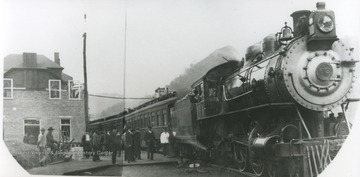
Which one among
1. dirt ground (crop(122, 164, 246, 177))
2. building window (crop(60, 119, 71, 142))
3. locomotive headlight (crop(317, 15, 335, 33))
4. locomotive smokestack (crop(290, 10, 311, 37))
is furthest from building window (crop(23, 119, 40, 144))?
locomotive headlight (crop(317, 15, 335, 33))

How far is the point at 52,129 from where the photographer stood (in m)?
6.68

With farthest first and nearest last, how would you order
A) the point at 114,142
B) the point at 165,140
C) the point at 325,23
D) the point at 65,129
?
the point at 165,140 < the point at 114,142 < the point at 65,129 < the point at 325,23

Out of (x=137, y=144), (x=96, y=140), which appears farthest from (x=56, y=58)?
(x=137, y=144)

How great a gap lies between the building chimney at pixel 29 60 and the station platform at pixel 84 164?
1.63 m

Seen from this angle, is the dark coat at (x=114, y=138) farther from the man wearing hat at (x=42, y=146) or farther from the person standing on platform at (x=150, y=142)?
the man wearing hat at (x=42, y=146)

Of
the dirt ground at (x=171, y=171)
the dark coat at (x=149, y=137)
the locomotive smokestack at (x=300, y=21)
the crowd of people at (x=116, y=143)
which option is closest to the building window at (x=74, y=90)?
the crowd of people at (x=116, y=143)

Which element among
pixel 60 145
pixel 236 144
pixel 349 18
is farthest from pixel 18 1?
pixel 349 18

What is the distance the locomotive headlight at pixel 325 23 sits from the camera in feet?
15.8

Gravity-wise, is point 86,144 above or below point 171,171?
above

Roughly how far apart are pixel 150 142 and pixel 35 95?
6.73 ft

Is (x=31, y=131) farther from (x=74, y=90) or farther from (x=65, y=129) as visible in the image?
(x=74, y=90)

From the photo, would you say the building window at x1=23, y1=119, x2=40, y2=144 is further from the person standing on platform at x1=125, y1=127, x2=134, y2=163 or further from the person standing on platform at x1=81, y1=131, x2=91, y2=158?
the person standing on platform at x1=125, y1=127, x2=134, y2=163

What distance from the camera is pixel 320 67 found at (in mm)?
4879

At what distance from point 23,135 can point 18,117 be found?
305mm
